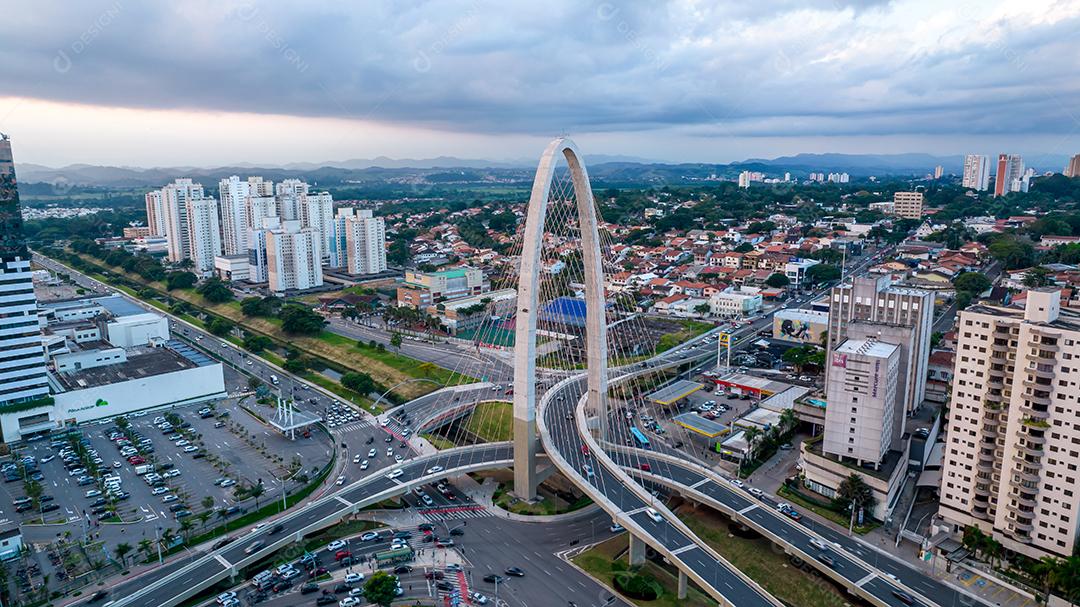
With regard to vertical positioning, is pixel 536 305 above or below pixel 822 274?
above

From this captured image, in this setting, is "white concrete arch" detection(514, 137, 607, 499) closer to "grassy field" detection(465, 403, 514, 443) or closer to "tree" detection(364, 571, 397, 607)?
"grassy field" detection(465, 403, 514, 443)

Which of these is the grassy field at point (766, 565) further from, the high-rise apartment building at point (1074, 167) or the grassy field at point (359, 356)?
the high-rise apartment building at point (1074, 167)

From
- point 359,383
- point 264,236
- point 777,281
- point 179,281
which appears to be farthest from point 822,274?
point 179,281

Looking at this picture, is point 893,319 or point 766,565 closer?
point 766,565

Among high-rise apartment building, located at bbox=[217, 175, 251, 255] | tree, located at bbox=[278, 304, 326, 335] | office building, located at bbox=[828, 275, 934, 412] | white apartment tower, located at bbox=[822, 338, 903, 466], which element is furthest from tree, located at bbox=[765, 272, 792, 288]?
high-rise apartment building, located at bbox=[217, 175, 251, 255]

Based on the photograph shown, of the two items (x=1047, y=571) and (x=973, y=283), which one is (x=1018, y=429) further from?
(x=973, y=283)

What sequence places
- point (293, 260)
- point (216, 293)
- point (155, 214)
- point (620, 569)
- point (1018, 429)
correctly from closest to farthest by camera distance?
point (1018, 429), point (620, 569), point (216, 293), point (293, 260), point (155, 214)

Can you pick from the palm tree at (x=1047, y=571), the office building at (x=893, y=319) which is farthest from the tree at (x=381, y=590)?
the office building at (x=893, y=319)

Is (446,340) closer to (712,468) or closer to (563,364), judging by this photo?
(563,364)
